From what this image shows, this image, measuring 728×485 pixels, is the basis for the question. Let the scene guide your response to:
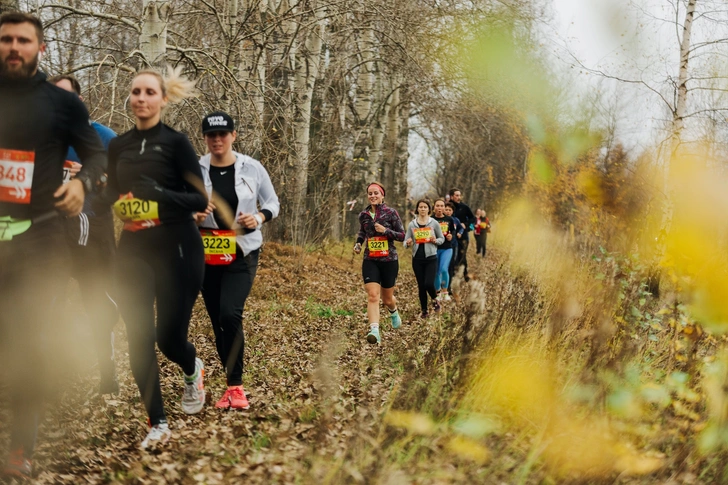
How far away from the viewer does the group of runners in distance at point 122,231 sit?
3898 millimetres

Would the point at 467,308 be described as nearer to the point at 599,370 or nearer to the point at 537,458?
the point at 599,370

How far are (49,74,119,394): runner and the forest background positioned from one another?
7.88ft

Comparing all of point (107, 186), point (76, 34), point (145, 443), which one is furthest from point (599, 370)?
point (76, 34)

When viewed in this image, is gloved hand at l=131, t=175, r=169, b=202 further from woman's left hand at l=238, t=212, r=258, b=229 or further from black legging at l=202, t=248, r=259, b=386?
black legging at l=202, t=248, r=259, b=386

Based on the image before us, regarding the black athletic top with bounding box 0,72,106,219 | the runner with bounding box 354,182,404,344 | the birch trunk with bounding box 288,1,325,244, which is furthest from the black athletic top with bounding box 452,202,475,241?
the black athletic top with bounding box 0,72,106,219

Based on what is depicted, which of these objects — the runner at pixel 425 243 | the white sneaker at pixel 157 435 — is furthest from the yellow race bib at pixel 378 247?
the white sneaker at pixel 157 435

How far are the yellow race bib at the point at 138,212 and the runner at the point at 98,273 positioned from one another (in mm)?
1073

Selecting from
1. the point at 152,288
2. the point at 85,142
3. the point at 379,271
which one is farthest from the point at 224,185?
the point at 379,271

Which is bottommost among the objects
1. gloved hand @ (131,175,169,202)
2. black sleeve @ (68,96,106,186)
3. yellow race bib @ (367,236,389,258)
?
yellow race bib @ (367,236,389,258)

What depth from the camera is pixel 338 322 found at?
1115 cm

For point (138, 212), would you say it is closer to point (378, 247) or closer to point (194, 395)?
point (194, 395)

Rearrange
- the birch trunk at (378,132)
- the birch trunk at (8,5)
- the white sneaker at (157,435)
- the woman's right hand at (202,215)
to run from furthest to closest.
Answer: the birch trunk at (378,132) < the birch trunk at (8,5) < the woman's right hand at (202,215) < the white sneaker at (157,435)

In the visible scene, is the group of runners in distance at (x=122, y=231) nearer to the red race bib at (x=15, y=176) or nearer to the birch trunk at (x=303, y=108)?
the red race bib at (x=15, y=176)

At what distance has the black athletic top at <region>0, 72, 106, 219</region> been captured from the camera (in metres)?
3.87
